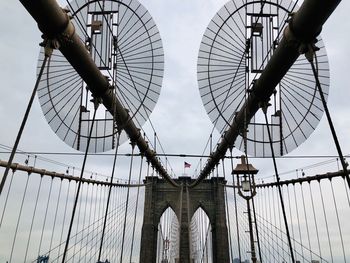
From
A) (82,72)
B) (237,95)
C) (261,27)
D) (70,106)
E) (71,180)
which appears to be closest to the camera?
(82,72)

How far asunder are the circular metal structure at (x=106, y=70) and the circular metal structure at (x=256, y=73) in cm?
167

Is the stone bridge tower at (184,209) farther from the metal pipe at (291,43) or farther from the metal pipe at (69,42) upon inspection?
the metal pipe at (69,42)

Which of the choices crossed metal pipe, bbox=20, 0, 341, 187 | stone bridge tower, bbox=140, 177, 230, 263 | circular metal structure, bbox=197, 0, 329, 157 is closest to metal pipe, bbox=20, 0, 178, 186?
crossed metal pipe, bbox=20, 0, 341, 187

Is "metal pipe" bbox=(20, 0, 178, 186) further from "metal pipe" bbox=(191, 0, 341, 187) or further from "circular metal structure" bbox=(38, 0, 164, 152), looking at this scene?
"metal pipe" bbox=(191, 0, 341, 187)

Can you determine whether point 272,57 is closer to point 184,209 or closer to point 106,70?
point 106,70

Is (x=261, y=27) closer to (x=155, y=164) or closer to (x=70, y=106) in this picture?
(x=70, y=106)

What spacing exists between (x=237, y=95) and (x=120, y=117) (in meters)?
3.69

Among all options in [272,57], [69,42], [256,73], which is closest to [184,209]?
[256,73]

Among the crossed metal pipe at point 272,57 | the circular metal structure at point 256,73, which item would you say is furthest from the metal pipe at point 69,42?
the circular metal structure at point 256,73

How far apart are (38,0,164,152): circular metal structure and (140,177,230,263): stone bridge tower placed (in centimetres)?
2489

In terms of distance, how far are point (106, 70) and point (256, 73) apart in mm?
3995

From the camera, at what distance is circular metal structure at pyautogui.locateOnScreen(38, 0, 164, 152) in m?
8.50

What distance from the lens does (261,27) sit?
27.8 feet

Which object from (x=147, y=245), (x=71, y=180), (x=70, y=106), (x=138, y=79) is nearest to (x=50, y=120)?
(x=70, y=106)
